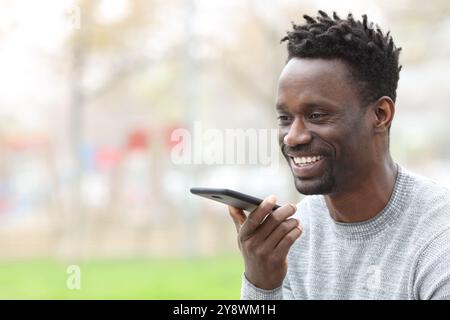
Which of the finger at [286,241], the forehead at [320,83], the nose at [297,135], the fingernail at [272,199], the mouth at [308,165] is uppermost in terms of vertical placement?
the forehead at [320,83]

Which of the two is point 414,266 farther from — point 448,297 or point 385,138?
point 385,138

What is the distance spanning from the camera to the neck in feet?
6.43

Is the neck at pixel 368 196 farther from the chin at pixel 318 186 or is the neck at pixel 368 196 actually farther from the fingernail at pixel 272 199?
the fingernail at pixel 272 199

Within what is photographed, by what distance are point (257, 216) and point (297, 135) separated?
0.25m

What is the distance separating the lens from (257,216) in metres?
1.84

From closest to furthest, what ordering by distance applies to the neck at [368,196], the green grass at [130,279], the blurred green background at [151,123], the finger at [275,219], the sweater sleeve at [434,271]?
the sweater sleeve at [434,271] → the finger at [275,219] → the neck at [368,196] → the green grass at [130,279] → the blurred green background at [151,123]

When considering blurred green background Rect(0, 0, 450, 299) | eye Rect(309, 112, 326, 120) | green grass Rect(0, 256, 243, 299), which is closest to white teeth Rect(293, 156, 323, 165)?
eye Rect(309, 112, 326, 120)

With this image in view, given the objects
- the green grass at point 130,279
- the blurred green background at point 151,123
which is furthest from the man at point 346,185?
the blurred green background at point 151,123

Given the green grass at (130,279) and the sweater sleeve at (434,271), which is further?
the green grass at (130,279)

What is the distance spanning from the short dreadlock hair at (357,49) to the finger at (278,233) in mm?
385

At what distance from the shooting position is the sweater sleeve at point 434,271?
175 cm
